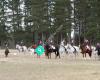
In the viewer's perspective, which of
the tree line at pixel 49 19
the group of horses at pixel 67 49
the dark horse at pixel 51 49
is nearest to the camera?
the group of horses at pixel 67 49

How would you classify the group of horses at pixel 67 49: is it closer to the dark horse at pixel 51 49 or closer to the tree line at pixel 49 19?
the dark horse at pixel 51 49

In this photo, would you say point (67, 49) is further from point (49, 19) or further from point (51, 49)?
point (49, 19)

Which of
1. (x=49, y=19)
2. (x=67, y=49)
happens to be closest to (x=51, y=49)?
(x=67, y=49)

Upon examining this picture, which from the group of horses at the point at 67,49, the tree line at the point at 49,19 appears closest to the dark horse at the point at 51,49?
the group of horses at the point at 67,49

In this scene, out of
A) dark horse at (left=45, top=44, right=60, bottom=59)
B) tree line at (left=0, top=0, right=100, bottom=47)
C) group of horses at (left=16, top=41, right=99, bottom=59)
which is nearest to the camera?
group of horses at (left=16, top=41, right=99, bottom=59)

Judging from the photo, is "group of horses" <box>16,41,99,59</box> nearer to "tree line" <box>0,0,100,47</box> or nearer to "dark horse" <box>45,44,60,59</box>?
"dark horse" <box>45,44,60,59</box>

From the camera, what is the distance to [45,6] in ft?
287

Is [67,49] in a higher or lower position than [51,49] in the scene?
higher

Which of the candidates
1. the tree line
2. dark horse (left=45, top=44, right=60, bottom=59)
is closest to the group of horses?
dark horse (left=45, top=44, right=60, bottom=59)

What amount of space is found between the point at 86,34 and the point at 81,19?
8.28m

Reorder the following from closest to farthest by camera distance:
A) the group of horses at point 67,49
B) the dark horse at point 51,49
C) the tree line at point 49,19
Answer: the group of horses at point 67,49 → the dark horse at point 51,49 → the tree line at point 49,19

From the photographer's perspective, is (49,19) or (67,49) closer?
(67,49)

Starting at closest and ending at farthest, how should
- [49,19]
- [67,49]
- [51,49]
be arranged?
[67,49], [51,49], [49,19]

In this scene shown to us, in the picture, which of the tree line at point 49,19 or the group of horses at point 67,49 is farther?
the tree line at point 49,19
